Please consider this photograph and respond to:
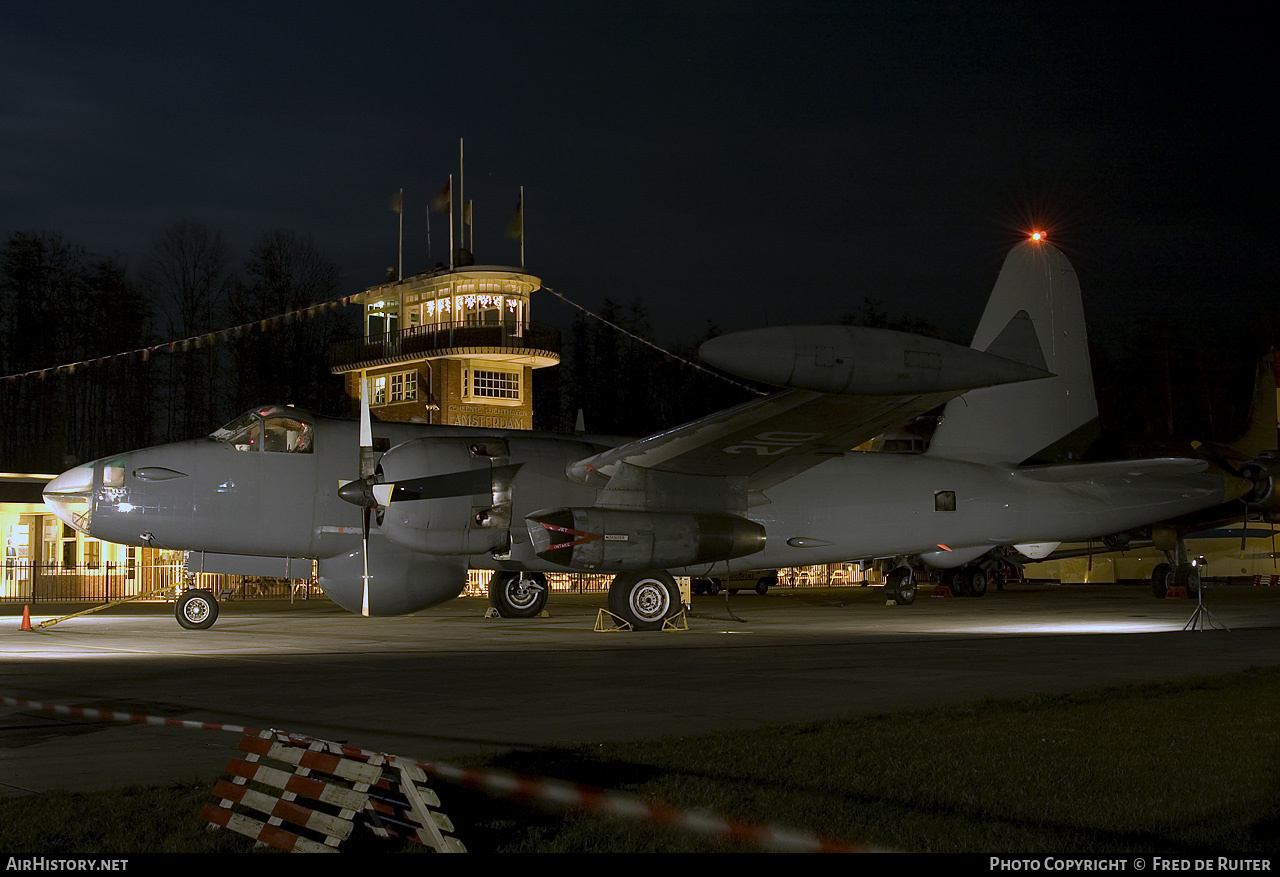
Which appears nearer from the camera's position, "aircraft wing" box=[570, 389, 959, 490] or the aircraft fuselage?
"aircraft wing" box=[570, 389, 959, 490]

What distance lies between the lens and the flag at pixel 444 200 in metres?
43.2

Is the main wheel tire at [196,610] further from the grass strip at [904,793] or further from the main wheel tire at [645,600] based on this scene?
the grass strip at [904,793]

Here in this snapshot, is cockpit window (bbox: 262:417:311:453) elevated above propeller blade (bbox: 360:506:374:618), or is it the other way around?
cockpit window (bbox: 262:417:311:453)

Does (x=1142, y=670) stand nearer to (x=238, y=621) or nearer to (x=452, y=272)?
(x=238, y=621)

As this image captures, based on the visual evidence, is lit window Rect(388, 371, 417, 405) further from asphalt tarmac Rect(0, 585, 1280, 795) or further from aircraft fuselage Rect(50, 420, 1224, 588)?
aircraft fuselage Rect(50, 420, 1224, 588)

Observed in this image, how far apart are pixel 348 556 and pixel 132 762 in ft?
38.0

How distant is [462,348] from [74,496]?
80.9 ft

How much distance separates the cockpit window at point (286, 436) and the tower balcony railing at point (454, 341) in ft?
78.7

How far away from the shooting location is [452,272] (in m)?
43.5

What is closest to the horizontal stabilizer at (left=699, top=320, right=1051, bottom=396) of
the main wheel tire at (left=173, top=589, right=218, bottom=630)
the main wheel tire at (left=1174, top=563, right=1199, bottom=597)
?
the main wheel tire at (left=173, top=589, right=218, bottom=630)

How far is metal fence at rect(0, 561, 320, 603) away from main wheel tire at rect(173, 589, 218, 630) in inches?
522

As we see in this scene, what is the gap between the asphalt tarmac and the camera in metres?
7.76

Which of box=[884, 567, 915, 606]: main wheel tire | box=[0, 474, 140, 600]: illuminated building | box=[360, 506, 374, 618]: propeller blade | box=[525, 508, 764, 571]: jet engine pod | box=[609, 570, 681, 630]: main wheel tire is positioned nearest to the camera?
box=[525, 508, 764, 571]: jet engine pod

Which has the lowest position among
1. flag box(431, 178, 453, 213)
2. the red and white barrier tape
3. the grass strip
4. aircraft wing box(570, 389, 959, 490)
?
the grass strip
